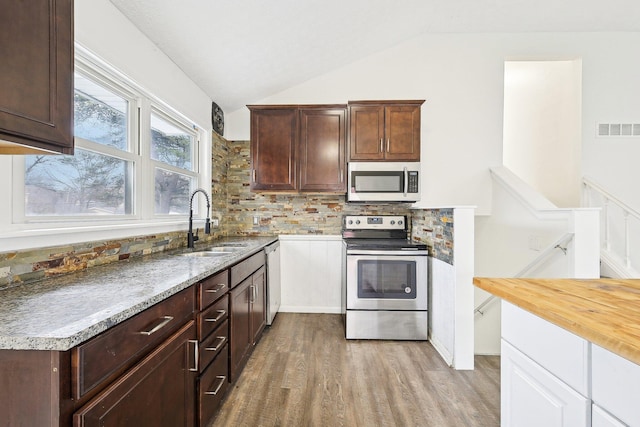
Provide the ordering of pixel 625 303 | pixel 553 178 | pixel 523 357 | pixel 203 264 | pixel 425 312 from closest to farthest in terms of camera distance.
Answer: pixel 625 303, pixel 523 357, pixel 203 264, pixel 425 312, pixel 553 178

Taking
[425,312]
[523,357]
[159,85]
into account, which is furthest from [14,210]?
[425,312]

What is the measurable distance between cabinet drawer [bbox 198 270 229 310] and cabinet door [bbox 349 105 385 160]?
75.5 inches

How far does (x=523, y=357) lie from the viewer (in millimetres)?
935

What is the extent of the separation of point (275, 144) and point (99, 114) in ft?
5.53

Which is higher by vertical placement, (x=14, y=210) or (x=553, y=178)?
(x=553, y=178)

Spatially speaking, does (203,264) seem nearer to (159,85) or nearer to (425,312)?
(159,85)

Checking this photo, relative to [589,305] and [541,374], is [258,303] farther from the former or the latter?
[589,305]

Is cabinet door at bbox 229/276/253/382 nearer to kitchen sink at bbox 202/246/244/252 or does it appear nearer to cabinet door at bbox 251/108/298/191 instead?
kitchen sink at bbox 202/246/244/252

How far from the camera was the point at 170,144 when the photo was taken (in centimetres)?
255

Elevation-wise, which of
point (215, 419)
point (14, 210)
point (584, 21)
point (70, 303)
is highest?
point (584, 21)

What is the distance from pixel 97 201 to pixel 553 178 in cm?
482

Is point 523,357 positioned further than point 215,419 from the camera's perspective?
No

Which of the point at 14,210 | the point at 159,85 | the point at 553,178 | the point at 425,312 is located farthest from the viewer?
the point at 553,178

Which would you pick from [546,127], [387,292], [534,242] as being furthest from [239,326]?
[546,127]
